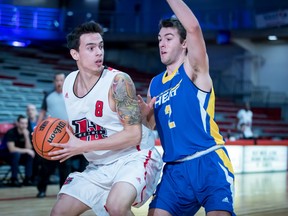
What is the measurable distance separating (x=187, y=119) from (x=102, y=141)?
62 centimetres

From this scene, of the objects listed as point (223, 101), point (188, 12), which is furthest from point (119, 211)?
point (223, 101)

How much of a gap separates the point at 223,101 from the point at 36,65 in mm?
7653

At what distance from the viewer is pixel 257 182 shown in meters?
10.8

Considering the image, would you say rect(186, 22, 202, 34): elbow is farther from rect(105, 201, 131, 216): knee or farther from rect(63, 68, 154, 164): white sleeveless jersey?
rect(105, 201, 131, 216): knee

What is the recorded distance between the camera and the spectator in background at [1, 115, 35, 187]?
29.3 ft

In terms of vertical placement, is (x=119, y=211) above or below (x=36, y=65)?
below

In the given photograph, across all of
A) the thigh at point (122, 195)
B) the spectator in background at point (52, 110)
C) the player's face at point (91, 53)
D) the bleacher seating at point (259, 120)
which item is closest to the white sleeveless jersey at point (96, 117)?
the player's face at point (91, 53)

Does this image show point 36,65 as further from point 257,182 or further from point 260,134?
point 257,182

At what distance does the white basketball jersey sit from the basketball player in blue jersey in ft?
1.21

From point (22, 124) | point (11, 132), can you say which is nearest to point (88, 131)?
point (22, 124)

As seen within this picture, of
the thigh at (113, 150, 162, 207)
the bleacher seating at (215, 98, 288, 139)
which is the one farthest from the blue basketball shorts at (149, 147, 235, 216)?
the bleacher seating at (215, 98, 288, 139)

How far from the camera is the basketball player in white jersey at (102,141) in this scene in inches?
147

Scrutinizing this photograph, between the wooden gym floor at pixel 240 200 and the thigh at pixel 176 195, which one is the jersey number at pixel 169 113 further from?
the wooden gym floor at pixel 240 200

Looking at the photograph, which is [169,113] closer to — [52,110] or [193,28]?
[193,28]
